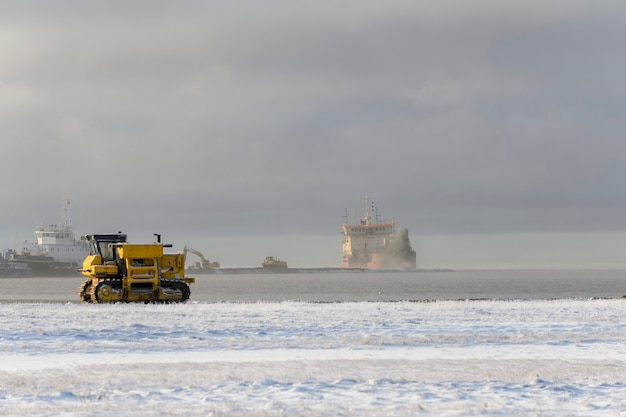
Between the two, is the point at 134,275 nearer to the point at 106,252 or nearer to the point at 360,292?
the point at 106,252

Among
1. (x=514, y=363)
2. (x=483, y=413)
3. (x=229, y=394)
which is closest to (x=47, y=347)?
(x=229, y=394)

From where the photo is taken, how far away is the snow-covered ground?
12.2 meters

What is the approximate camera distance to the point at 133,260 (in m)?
38.9

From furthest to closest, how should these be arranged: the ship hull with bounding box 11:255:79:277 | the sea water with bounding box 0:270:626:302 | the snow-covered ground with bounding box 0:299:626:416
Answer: the ship hull with bounding box 11:255:79:277 → the sea water with bounding box 0:270:626:302 → the snow-covered ground with bounding box 0:299:626:416

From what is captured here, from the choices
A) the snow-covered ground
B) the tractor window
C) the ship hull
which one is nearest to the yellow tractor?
the tractor window

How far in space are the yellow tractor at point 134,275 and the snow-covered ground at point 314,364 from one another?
8.33m

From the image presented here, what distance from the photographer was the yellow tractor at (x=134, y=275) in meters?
38.2

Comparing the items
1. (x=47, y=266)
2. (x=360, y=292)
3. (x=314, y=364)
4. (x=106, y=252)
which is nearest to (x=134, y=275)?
(x=106, y=252)

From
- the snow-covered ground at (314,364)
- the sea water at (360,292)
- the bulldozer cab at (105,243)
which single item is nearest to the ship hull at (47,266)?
the sea water at (360,292)

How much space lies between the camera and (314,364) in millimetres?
16625

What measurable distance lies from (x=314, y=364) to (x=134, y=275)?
23.0 meters

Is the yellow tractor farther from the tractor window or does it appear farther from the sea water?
the sea water

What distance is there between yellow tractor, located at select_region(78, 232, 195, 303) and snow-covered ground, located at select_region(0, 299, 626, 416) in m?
8.33

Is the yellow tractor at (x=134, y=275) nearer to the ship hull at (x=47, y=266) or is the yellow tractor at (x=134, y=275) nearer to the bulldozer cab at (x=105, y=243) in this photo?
the bulldozer cab at (x=105, y=243)
